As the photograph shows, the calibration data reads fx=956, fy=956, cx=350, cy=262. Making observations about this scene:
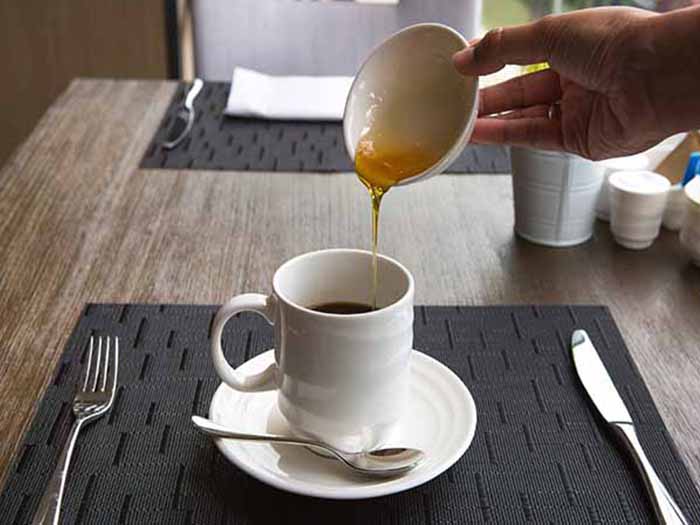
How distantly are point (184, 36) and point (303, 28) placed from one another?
786 millimetres

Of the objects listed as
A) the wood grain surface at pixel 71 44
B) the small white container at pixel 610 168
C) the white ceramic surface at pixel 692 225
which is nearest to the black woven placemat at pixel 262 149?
the small white container at pixel 610 168

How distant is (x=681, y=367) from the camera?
2.64 ft

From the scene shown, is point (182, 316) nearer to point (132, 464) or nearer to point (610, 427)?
point (132, 464)

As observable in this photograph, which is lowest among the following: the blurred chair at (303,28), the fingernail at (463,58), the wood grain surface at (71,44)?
the wood grain surface at (71,44)

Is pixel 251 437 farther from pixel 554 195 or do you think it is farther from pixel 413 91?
pixel 554 195

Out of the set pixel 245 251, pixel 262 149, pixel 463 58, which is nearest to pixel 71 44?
pixel 262 149

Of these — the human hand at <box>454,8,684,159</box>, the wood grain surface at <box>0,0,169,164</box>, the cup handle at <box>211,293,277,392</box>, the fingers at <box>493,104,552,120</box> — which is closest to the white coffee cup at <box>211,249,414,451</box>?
the cup handle at <box>211,293,277,392</box>

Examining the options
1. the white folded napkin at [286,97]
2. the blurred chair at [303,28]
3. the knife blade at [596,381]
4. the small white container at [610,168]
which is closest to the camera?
the knife blade at [596,381]

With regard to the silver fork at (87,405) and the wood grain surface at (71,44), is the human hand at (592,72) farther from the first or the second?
the wood grain surface at (71,44)

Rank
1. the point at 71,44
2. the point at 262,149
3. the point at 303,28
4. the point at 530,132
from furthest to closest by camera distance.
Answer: the point at 71,44
the point at 303,28
the point at 262,149
the point at 530,132

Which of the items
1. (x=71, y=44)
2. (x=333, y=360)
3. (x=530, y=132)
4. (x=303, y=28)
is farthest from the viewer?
(x=71, y=44)

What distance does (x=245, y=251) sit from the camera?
989mm

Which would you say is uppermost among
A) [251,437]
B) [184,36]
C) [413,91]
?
[413,91]

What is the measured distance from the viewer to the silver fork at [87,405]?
61cm
